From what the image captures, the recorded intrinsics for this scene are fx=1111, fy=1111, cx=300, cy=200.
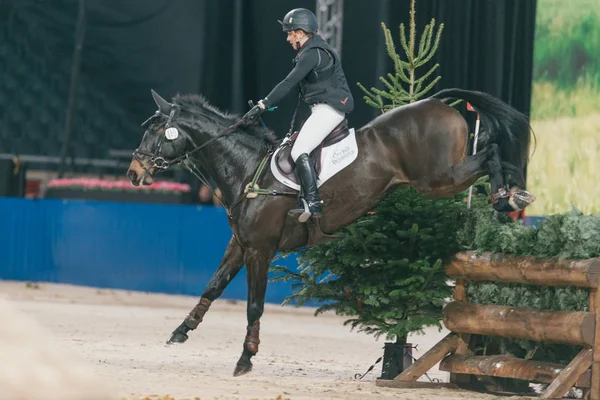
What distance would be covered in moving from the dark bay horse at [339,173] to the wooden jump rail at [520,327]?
534mm

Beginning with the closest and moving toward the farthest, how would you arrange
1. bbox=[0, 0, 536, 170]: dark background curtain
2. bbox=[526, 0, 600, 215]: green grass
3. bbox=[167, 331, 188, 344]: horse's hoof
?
bbox=[167, 331, 188, 344]: horse's hoof < bbox=[526, 0, 600, 215]: green grass < bbox=[0, 0, 536, 170]: dark background curtain

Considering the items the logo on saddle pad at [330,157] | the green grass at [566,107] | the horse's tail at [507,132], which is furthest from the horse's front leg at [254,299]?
the green grass at [566,107]

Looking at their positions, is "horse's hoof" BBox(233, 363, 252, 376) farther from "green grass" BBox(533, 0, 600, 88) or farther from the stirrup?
"green grass" BBox(533, 0, 600, 88)

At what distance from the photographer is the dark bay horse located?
836 centimetres

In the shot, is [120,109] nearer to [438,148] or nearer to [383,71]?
[383,71]

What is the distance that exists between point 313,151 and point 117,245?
976cm

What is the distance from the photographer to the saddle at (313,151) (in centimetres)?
874

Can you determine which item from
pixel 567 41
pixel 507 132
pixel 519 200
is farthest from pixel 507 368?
pixel 567 41

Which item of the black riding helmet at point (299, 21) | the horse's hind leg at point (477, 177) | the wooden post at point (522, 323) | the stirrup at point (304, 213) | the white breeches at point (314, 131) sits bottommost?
the wooden post at point (522, 323)

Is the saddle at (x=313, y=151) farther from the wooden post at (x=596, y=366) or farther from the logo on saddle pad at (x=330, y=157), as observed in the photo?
the wooden post at (x=596, y=366)

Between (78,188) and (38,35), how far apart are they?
4077 millimetres

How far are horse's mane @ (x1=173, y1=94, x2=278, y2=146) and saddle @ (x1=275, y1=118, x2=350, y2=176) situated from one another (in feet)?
0.94

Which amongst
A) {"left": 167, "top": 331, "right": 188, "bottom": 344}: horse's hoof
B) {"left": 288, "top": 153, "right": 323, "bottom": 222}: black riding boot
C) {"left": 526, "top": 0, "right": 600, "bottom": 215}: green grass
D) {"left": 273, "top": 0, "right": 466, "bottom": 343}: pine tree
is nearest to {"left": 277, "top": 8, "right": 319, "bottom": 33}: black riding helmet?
{"left": 273, "top": 0, "right": 466, "bottom": 343}: pine tree

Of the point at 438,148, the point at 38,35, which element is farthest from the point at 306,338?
the point at 38,35
